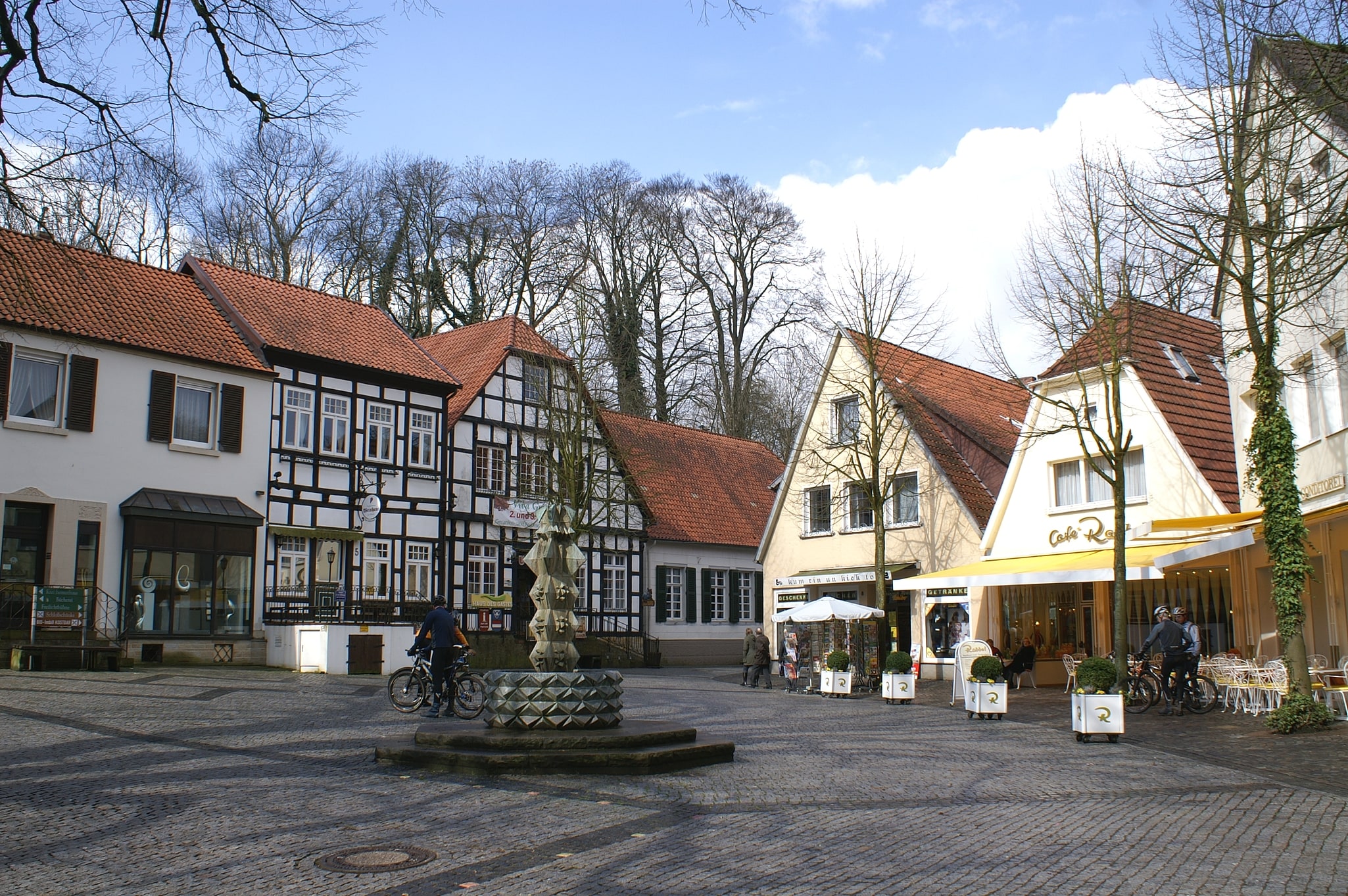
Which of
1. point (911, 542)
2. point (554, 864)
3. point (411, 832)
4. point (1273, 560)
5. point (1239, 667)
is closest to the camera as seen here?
point (554, 864)

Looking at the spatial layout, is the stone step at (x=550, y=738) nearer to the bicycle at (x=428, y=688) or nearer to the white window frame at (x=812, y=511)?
the bicycle at (x=428, y=688)

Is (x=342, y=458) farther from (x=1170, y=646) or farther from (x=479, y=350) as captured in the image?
(x=1170, y=646)

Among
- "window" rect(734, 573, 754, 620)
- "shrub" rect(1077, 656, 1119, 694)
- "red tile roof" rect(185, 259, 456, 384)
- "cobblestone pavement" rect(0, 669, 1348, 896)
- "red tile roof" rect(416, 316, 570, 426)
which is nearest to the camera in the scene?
"cobblestone pavement" rect(0, 669, 1348, 896)

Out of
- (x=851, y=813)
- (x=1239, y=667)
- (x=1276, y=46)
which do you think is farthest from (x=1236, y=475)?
(x=851, y=813)

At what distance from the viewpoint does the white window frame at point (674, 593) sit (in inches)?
1537

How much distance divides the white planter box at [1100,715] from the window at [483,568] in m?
21.4

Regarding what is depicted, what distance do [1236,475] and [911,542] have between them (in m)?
9.55

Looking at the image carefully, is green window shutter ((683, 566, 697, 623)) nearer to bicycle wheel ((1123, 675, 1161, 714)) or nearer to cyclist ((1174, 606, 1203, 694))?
bicycle wheel ((1123, 675, 1161, 714))

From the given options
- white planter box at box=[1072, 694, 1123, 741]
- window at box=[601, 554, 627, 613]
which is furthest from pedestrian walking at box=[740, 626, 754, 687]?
white planter box at box=[1072, 694, 1123, 741]

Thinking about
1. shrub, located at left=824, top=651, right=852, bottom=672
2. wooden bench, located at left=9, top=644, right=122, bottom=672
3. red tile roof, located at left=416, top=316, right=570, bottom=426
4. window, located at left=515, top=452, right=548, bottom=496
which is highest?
red tile roof, located at left=416, top=316, right=570, bottom=426

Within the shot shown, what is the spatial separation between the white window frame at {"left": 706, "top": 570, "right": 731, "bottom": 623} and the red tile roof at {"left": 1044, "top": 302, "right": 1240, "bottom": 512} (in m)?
17.8

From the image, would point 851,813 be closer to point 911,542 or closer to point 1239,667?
point 1239,667

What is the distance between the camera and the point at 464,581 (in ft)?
107

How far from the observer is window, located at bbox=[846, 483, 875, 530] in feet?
105
